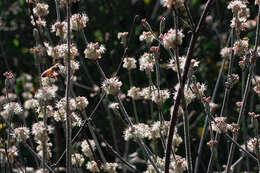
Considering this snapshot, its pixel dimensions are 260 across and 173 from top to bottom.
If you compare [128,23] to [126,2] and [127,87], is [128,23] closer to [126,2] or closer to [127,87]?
[126,2]

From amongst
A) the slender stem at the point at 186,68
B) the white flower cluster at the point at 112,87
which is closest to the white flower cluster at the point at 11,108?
the white flower cluster at the point at 112,87

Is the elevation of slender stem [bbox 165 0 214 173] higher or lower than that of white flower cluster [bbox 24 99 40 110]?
higher

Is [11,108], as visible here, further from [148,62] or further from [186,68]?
[186,68]

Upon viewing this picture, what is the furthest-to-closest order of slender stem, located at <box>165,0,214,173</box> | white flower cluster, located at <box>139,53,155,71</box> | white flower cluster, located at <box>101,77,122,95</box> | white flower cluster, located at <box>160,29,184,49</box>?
white flower cluster, located at <box>139,53,155,71</box>
white flower cluster, located at <box>101,77,122,95</box>
white flower cluster, located at <box>160,29,184,49</box>
slender stem, located at <box>165,0,214,173</box>

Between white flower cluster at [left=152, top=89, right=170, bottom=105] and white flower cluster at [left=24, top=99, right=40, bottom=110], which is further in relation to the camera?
white flower cluster at [left=24, top=99, right=40, bottom=110]

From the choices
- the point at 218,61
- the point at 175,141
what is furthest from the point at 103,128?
the point at 175,141

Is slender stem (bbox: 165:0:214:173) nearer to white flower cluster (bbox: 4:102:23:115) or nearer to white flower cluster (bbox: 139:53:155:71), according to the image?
white flower cluster (bbox: 139:53:155:71)

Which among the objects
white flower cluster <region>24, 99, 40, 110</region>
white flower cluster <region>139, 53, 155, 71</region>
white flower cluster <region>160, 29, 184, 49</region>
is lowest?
white flower cluster <region>24, 99, 40, 110</region>

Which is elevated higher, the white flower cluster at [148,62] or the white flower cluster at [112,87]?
the white flower cluster at [148,62]

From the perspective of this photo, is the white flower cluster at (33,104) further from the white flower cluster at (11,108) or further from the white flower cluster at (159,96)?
the white flower cluster at (159,96)

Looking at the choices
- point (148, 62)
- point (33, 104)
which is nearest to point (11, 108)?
point (33, 104)

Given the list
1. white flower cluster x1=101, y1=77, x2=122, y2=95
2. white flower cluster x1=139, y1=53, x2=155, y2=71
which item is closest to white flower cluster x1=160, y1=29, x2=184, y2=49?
white flower cluster x1=101, y1=77, x2=122, y2=95
